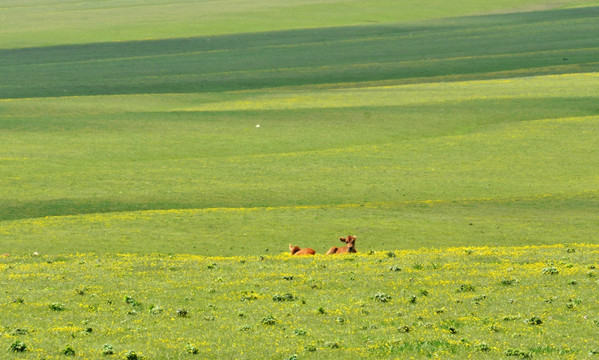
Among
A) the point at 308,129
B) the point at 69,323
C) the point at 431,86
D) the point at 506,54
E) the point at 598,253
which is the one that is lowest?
the point at 69,323

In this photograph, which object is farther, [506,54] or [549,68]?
[506,54]

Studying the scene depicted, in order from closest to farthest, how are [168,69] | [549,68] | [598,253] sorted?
[598,253] < [549,68] < [168,69]

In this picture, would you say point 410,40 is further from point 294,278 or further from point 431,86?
point 294,278

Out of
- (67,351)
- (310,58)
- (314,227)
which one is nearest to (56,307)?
(67,351)

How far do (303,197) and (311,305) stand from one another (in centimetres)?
2254

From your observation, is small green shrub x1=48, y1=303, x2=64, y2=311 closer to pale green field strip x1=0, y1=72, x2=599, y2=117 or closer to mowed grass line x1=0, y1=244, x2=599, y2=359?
mowed grass line x1=0, y1=244, x2=599, y2=359

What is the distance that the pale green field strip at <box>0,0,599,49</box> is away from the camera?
133625 millimetres

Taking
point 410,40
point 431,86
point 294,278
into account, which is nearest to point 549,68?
point 431,86

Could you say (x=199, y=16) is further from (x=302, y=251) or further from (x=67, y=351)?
(x=67, y=351)

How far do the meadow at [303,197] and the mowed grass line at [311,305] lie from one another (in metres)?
0.08

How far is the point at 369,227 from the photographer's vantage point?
35.4 metres

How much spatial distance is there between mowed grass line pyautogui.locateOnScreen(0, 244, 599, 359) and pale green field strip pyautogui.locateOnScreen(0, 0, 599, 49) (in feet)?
351

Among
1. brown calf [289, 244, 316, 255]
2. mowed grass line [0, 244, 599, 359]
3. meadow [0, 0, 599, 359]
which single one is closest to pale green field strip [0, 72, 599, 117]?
meadow [0, 0, 599, 359]

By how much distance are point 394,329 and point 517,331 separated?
232cm
